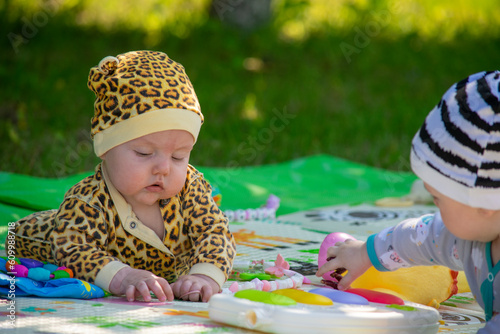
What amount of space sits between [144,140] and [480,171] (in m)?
0.97

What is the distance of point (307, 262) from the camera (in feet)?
8.04

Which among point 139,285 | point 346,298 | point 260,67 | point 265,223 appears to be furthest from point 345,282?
point 260,67

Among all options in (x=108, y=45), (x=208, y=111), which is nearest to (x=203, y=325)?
(x=208, y=111)

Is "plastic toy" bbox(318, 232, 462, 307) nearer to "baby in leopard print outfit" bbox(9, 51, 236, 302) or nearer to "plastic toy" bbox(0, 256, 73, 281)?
"baby in leopard print outfit" bbox(9, 51, 236, 302)

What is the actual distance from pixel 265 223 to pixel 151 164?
1.22 meters

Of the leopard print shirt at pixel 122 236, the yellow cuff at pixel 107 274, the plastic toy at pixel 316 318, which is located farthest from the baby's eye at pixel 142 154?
the plastic toy at pixel 316 318

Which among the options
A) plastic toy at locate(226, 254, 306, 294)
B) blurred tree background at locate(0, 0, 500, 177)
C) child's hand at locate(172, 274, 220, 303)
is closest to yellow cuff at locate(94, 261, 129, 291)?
child's hand at locate(172, 274, 220, 303)

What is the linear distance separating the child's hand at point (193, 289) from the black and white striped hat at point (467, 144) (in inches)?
28.1

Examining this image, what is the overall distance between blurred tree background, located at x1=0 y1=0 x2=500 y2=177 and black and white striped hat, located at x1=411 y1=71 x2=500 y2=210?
285 centimetres

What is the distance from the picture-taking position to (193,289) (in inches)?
75.9

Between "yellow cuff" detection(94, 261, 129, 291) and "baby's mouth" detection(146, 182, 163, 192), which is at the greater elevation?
"baby's mouth" detection(146, 182, 163, 192)

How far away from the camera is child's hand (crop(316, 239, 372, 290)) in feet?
6.36

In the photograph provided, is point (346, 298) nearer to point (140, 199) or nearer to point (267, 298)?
point (267, 298)

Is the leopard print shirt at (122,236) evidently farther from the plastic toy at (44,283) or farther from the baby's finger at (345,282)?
the baby's finger at (345,282)
